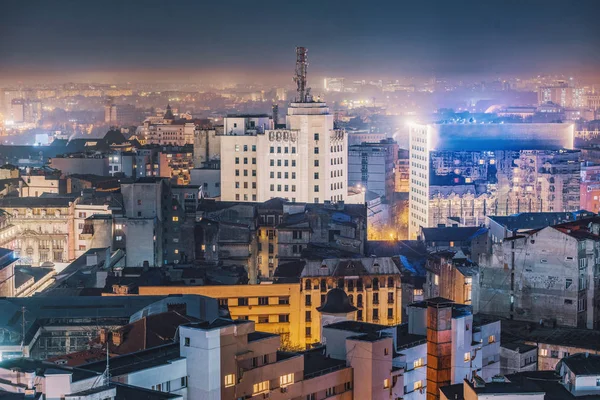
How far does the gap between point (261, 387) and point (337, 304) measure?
837 cm

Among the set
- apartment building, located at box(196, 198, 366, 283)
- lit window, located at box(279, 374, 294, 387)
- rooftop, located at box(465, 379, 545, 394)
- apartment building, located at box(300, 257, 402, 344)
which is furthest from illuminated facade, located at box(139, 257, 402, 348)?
rooftop, located at box(465, 379, 545, 394)

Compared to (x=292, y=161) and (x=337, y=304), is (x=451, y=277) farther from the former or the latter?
(x=292, y=161)

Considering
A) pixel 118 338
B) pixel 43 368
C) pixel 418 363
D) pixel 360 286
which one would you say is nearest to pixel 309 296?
pixel 360 286

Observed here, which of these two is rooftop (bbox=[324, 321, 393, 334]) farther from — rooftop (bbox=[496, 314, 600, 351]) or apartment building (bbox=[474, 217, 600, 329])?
apartment building (bbox=[474, 217, 600, 329])

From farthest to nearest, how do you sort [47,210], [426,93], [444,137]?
[426,93] → [444,137] → [47,210]

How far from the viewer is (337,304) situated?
1318 inches

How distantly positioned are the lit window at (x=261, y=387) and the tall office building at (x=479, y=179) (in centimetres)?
3740

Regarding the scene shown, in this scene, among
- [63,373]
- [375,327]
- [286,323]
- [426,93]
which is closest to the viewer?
[63,373]

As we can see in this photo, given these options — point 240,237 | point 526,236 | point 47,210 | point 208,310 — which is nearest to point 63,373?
point 208,310

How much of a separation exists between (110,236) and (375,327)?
69.6ft

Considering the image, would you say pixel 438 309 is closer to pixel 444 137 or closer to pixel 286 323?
pixel 286 323

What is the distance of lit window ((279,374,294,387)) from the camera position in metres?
25.7

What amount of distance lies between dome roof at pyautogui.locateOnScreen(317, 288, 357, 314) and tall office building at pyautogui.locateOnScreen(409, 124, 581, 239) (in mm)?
28694

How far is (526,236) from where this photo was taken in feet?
126
